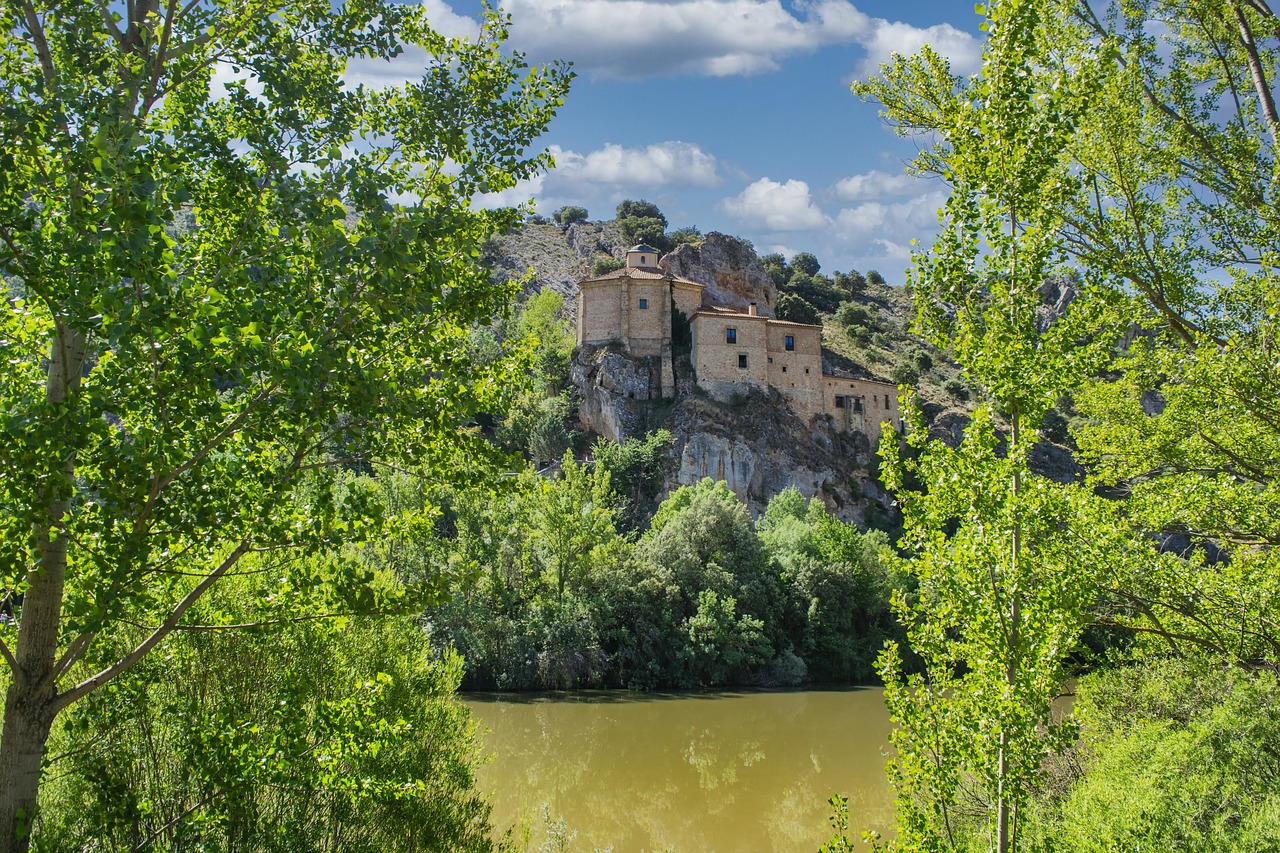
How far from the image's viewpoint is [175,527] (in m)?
4.35

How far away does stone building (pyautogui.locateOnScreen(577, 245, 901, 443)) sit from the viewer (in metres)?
53.0

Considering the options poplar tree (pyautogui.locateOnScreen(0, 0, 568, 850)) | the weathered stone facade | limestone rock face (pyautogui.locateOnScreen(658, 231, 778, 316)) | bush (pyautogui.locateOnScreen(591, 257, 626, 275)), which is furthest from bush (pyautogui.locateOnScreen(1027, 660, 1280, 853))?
bush (pyautogui.locateOnScreen(591, 257, 626, 275))

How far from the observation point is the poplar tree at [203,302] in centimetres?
388

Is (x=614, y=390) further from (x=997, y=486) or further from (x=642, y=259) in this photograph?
(x=997, y=486)

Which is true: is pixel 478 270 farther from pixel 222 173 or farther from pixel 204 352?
pixel 204 352

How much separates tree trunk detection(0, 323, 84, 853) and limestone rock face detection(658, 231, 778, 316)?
6393cm

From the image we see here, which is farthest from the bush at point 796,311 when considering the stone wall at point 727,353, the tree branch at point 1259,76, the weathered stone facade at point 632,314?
the tree branch at point 1259,76

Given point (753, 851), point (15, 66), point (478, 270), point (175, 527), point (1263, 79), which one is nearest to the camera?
point (175, 527)

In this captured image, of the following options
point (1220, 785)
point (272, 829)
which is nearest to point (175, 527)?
point (272, 829)

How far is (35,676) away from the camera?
4.36 metres

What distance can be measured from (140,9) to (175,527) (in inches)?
124

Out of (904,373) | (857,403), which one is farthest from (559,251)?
(857,403)

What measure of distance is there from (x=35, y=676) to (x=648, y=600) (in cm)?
2993

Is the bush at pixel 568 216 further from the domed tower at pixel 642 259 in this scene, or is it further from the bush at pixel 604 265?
the domed tower at pixel 642 259
